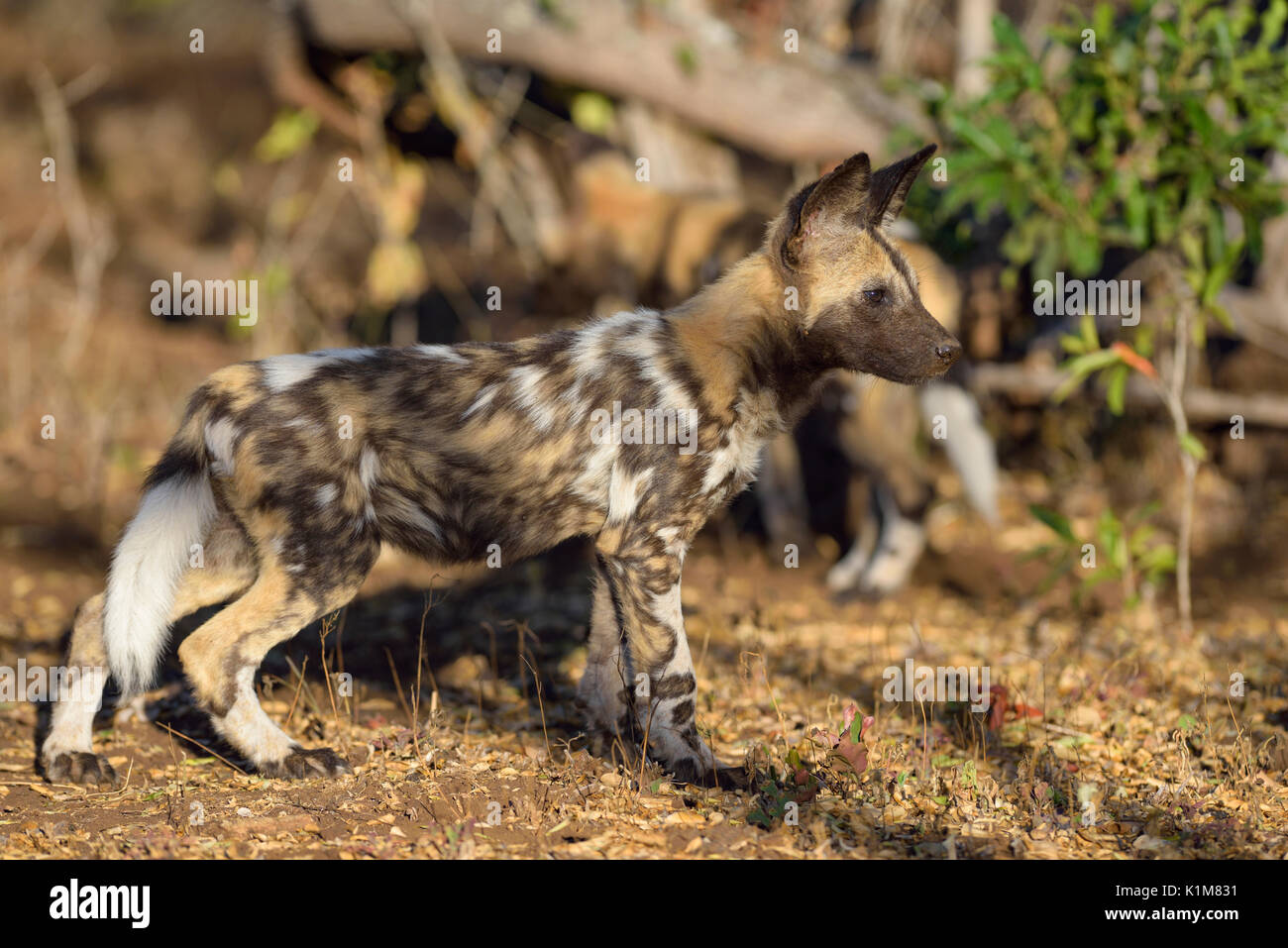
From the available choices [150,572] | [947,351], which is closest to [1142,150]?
[947,351]

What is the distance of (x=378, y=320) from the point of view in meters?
10.5

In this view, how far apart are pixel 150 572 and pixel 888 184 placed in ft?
9.18

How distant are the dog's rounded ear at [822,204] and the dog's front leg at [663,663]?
1105mm

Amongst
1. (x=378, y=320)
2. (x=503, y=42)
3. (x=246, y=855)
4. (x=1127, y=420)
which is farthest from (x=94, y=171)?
(x=246, y=855)

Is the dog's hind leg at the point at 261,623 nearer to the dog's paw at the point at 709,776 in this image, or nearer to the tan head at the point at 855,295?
the dog's paw at the point at 709,776

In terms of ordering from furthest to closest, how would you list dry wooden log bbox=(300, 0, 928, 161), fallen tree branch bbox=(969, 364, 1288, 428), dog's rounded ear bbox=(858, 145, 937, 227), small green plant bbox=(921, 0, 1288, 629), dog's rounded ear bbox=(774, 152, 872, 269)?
1. dry wooden log bbox=(300, 0, 928, 161)
2. fallen tree branch bbox=(969, 364, 1288, 428)
3. small green plant bbox=(921, 0, 1288, 629)
4. dog's rounded ear bbox=(858, 145, 937, 227)
5. dog's rounded ear bbox=(774, 152, 872, 269)

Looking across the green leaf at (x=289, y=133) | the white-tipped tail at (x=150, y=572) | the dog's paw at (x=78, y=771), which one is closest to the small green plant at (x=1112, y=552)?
the white-tipped tail at (x=150, y=572)

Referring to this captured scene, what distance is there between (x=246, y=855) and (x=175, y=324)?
9.96 metres

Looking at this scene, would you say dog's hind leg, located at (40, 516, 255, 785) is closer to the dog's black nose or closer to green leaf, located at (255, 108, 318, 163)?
the dog's black nose

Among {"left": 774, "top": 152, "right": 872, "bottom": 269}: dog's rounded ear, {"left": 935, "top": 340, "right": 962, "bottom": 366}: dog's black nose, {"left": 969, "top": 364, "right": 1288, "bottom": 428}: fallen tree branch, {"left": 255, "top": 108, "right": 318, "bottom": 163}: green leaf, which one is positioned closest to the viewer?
{"left": 774, "top": 152, "right": 872, "bottom": 269}: dog's rounded ear

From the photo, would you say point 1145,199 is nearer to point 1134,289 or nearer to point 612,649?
point 1134,289

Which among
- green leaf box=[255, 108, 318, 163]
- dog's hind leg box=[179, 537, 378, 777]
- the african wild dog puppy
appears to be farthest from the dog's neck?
green leaf box=[255, 108, 318, 163]

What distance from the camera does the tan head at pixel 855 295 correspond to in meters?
4.20

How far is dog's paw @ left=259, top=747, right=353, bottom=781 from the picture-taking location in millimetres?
4184
